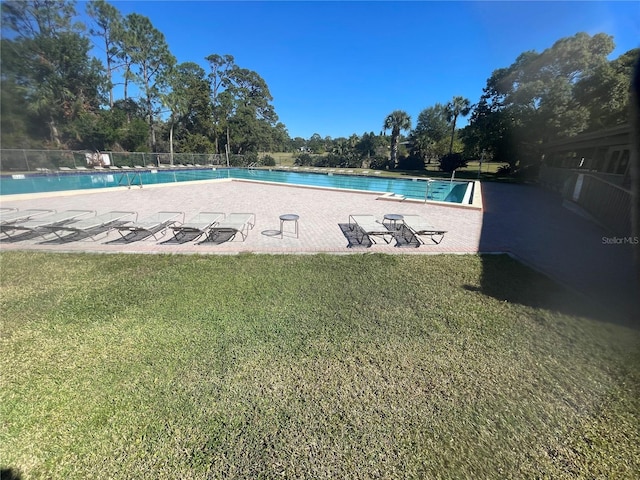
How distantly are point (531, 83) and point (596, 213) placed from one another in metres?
21.2

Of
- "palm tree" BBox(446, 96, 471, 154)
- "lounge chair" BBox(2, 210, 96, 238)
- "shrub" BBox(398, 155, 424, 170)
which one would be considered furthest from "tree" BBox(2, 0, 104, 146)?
"palm tree" BBox(446, 96, 471, 154)

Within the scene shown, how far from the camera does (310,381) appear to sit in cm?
261

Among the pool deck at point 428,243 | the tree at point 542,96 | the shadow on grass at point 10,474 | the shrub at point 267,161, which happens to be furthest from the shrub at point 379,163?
the shadow on grass at point 10,474

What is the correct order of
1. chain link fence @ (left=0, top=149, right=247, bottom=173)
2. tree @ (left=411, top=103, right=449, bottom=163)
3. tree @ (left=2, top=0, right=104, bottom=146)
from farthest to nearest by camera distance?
tree @ (left=411, top=103, right=449, bottom=163) < tree @ (left=2, top=0, right=104, bottom=146) < chain link fence @ (left=0, top=149, right=247, bottom=173)

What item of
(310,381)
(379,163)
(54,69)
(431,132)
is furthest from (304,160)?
(310,381)

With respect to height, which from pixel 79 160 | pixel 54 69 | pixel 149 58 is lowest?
pixel 79 160

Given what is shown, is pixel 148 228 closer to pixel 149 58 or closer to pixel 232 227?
pixel 232 227

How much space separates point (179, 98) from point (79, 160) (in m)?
17.8

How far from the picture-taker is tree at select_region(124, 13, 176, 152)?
116 feet

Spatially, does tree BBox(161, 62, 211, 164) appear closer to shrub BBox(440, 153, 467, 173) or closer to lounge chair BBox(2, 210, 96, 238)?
lounge chair BBox(2, 210, 96, 238)

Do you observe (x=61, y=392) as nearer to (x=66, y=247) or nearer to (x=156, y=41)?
(x=66, y=247)

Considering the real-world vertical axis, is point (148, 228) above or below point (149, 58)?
below

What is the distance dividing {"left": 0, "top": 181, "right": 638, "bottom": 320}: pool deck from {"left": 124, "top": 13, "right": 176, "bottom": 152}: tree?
3139 cm

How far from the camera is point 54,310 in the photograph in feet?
12.2
